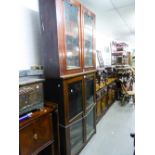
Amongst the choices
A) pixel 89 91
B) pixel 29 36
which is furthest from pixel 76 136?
pixel 29 36

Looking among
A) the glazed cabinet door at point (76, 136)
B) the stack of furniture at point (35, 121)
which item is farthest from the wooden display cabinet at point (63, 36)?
the glazed cabinet door at point (76, 136)

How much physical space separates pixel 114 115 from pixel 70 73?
7.83 ft

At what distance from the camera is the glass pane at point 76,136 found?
84.4 inches

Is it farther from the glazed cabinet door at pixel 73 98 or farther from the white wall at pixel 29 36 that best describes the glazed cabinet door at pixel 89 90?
the white wall at pixel 29 36

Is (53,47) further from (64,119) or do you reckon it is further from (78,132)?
(78,132)

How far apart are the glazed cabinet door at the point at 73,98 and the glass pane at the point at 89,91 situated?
24 centimetres

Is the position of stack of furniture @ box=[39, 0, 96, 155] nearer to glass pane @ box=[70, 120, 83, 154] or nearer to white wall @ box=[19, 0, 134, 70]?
glass pane @ box=[70, 120, 83, 154]

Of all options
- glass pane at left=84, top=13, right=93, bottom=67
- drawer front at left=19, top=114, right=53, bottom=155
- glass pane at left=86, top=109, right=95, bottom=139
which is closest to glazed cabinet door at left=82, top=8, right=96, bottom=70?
glass pane at left=84, top=13, right=93, bottom=67

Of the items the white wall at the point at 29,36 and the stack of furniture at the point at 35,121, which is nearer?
the stack of furniture at the point at 35,121

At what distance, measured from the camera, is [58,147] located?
185 centimetres

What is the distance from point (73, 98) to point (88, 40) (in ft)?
3.64

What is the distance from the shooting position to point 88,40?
265 centimetres
